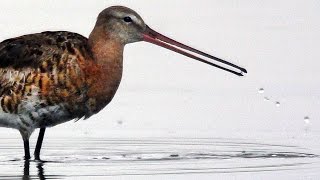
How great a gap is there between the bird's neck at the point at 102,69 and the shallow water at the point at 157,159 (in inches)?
19.7

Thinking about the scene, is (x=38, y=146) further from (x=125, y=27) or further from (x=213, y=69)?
(x=213, y=69)

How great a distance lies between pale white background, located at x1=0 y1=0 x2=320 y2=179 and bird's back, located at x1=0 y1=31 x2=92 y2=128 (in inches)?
52.2

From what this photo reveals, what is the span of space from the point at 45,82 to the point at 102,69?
50cm

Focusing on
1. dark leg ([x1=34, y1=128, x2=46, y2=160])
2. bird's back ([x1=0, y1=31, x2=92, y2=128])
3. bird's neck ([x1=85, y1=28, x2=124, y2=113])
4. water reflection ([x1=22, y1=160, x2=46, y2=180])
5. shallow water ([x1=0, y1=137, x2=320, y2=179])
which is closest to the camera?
water reflection ([x1=22, y1=160, x2=46, y2=180])

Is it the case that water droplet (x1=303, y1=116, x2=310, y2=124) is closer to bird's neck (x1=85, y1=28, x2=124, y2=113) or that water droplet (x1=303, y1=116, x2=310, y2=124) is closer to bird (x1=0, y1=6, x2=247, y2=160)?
bird (x1=0, y1=6, x2=247, y2=160)

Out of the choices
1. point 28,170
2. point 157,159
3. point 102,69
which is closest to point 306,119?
point 157,159

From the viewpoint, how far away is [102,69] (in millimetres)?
13188

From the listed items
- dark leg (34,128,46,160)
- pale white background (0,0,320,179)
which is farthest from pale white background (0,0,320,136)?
dark leg (34,128,46,160)

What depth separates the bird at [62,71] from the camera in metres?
13.0

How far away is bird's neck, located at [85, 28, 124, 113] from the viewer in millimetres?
13125

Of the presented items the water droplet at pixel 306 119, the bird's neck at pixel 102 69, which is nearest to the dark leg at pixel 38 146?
the bird's neck at pixel 102 69

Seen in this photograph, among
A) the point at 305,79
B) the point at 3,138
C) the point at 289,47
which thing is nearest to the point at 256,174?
the point at 3,138

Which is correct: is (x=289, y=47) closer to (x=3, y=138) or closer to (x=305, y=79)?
(x=305, y=79)

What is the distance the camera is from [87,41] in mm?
13336
